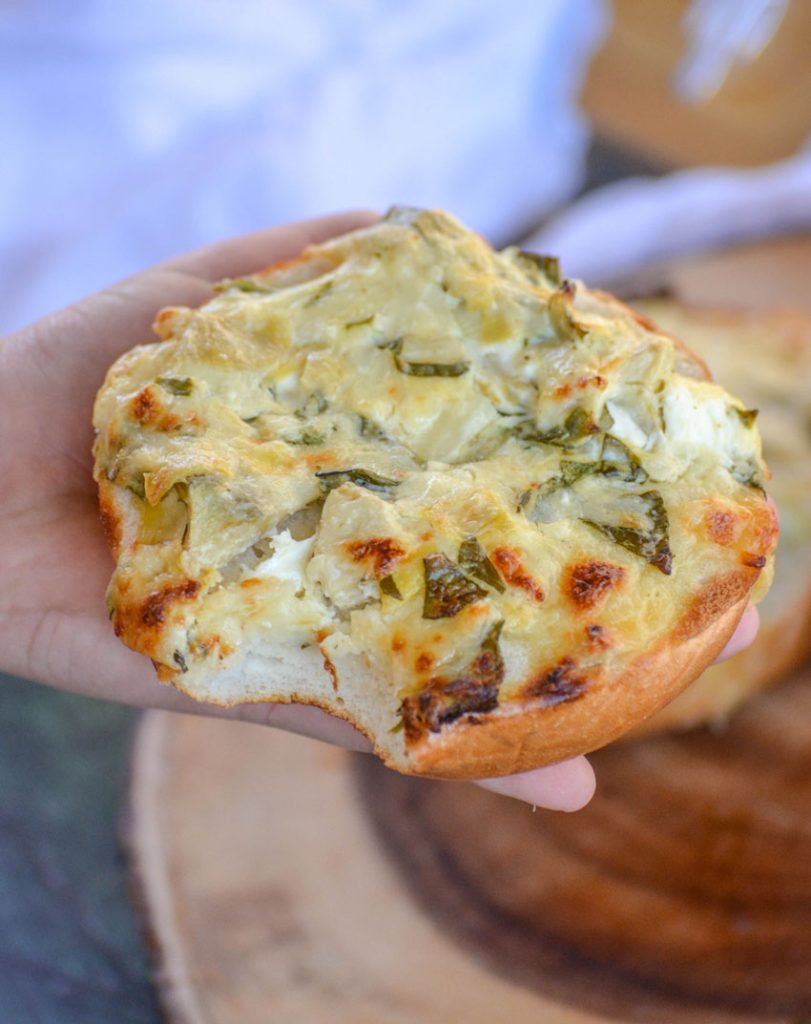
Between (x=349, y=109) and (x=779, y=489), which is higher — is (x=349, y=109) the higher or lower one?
the higher one

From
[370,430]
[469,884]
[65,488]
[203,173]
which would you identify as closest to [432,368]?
[370,430]

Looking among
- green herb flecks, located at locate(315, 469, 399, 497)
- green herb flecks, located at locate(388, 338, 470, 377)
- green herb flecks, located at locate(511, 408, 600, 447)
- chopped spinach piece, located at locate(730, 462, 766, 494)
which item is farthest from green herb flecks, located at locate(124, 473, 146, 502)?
chopped spinach piece, located at locate(730, 462, 766, 494)

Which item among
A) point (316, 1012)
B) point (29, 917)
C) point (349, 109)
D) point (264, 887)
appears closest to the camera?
point (316, 1012)

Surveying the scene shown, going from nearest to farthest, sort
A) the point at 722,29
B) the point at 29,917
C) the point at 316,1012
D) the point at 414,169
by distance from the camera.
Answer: the point at 316,1012 → the point at 29,917 → the point at 414,169 → the point at 722,29

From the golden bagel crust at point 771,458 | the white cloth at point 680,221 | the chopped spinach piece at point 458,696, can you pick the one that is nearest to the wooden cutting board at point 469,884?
the golden bagel crust at point 771,458

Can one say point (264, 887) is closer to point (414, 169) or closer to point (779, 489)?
point (779, 489)

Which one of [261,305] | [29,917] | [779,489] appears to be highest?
[261,305]

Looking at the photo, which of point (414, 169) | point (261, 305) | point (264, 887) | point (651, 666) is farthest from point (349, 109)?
point (651, 666)
